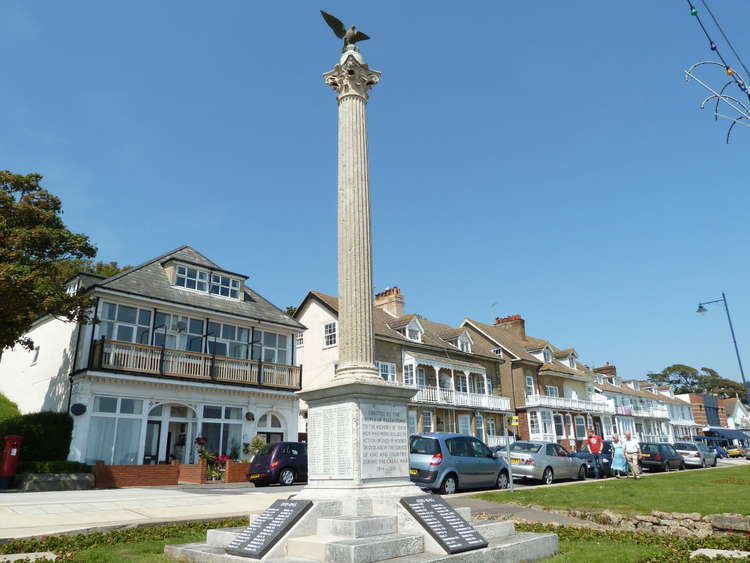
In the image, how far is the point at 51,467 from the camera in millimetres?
17797

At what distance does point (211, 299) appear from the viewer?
2684cm

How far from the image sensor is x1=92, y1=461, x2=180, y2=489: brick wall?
60.8 ft

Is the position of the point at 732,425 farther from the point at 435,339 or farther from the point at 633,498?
the point at 633,498

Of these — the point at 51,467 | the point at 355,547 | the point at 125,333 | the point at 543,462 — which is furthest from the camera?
the point at 125,333

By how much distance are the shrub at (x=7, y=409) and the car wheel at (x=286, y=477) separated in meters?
12.7

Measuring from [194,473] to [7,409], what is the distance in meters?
10.7

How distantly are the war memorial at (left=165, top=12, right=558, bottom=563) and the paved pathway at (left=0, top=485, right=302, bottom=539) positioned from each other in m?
3.51

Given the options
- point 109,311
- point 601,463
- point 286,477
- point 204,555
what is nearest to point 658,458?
point 601,463

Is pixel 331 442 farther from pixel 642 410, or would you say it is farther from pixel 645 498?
pixel 642 410

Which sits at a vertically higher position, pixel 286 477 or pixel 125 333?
pixel 125 333

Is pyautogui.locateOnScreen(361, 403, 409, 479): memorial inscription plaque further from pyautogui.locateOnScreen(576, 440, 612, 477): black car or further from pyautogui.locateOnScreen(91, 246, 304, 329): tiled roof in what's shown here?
pyautogui.locateOnScreen(91, 246, 304, 329): tiled roof

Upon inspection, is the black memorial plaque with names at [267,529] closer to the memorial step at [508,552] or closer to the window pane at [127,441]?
the memorial step at [508,552]

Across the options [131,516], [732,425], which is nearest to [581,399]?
[131,516]

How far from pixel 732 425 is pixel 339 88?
97.1 meters
